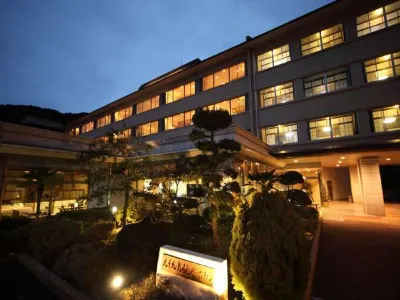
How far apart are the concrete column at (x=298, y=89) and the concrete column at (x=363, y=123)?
13.7ft

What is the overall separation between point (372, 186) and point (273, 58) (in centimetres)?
1266

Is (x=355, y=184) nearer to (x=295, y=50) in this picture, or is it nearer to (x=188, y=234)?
(x=295, y=50)

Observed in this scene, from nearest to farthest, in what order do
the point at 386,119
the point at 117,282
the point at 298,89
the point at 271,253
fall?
the point at 271,253, the point at 117,282, the point at 386,119, the point at 298,89

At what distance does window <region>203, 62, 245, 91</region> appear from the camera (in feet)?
68.6

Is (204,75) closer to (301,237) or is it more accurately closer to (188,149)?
(188,149)

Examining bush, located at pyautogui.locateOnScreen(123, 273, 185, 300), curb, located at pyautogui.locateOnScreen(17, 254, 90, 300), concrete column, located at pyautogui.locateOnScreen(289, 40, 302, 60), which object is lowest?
curb, located at pyautogui.locateOnScreen(17, 254, 90, 300)

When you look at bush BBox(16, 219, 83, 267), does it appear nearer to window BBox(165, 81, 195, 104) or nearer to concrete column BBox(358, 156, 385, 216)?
concrete column BBox(358, 156, 385, 216)

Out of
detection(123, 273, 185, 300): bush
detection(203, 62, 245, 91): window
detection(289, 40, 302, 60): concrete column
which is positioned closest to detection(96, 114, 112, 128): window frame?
detection(203, 62, 245, 91): window

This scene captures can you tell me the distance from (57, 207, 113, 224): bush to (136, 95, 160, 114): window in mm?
17097

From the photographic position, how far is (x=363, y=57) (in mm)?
15211

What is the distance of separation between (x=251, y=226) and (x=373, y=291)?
3.94m

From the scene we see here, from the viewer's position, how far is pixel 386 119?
48.0ft

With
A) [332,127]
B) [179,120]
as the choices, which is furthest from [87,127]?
[332,127]

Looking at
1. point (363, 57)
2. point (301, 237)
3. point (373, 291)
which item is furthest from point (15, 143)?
point (363, 57)
